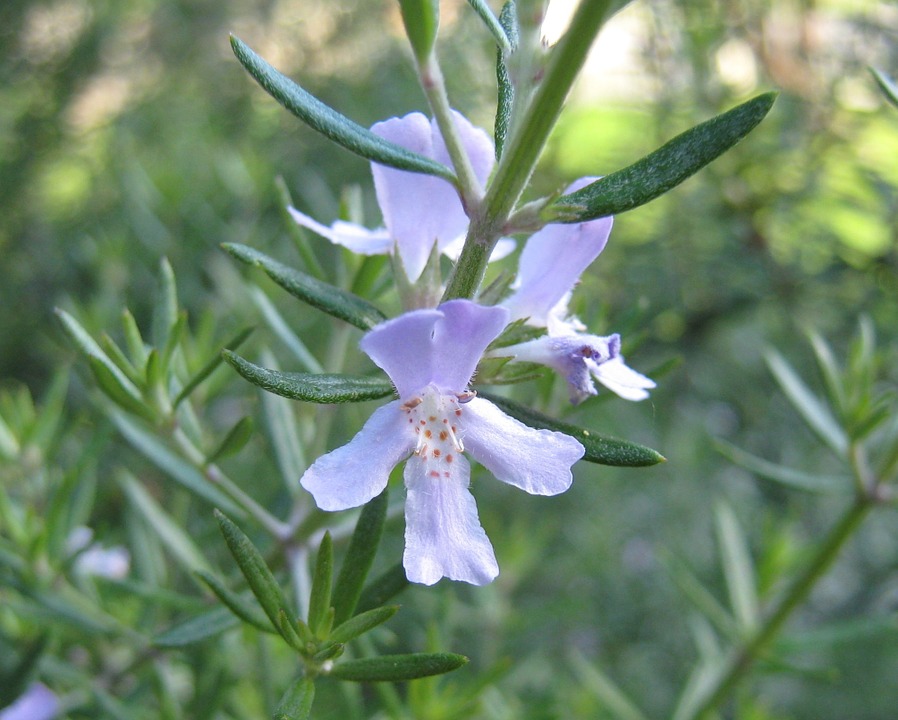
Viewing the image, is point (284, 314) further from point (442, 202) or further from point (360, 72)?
point (360, 72)

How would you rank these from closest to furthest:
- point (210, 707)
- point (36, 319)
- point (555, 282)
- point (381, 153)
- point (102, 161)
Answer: point (381, 153) < point (555, 282) < point (210, 707) < point (36, 319) < point (102, 161)

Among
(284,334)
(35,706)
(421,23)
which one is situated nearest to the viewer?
(421,23)

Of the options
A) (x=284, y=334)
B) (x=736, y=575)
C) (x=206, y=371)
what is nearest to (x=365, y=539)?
(x=206, y=371)

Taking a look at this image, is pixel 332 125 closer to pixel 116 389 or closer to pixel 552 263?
pixel 552 263

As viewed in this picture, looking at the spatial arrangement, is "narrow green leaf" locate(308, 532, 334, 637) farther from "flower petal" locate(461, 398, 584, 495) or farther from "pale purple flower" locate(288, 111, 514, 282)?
"pale purple flower" locate(288, 111, 514, 282)

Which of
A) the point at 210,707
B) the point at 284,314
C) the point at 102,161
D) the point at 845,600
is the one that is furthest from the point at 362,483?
the point at 102,161

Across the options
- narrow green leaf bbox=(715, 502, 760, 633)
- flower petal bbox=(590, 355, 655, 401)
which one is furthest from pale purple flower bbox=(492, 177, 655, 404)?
narrow green leaf bbox=(715, 502, 760, 633)

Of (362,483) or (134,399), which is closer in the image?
(362,483)
